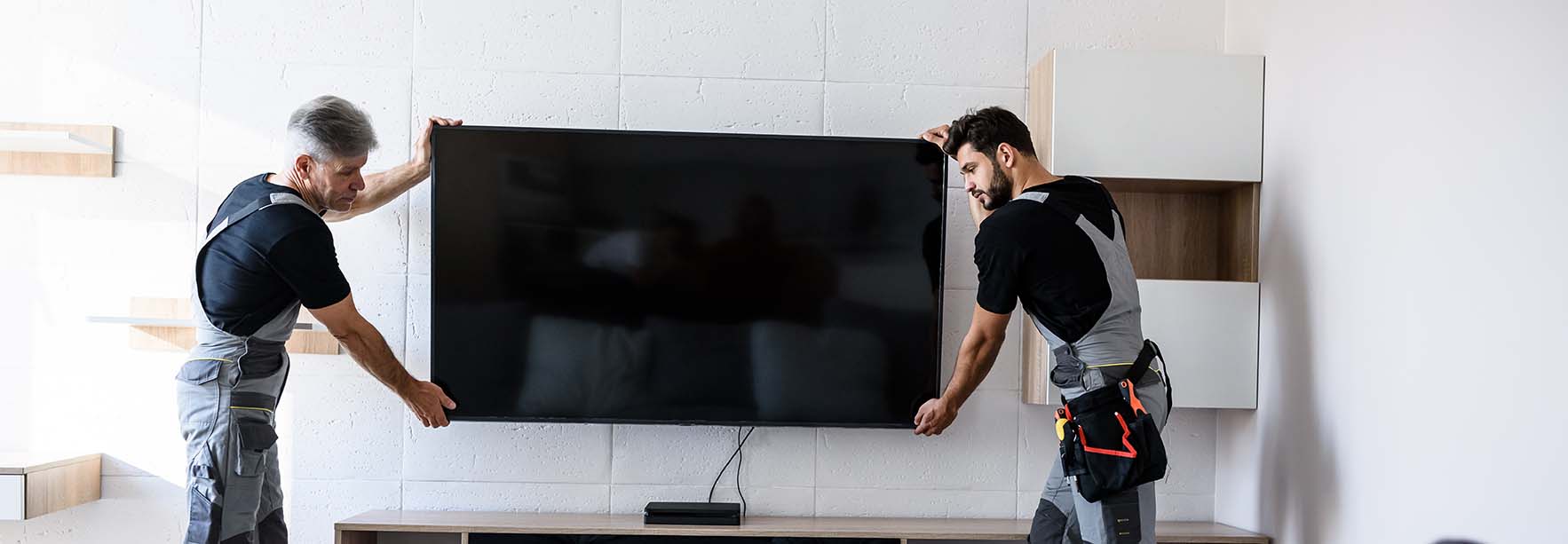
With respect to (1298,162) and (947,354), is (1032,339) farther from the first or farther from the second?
(1298,162)

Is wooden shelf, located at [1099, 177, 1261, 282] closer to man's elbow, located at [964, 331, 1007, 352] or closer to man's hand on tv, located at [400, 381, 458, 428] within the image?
man's elbow, located at [964, 331, 1007, 352]

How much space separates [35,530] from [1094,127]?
328 cm

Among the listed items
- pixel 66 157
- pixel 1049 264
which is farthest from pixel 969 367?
pixel 66 157

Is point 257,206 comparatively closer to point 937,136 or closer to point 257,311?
point 257,311

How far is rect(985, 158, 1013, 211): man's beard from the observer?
2.68 meters

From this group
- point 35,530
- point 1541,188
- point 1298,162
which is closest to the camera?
point 1541,188

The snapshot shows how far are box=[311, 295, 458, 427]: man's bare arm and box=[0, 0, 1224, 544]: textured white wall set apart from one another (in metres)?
0.30

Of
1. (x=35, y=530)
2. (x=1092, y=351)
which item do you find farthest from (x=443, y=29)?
(x=1092, y=351)

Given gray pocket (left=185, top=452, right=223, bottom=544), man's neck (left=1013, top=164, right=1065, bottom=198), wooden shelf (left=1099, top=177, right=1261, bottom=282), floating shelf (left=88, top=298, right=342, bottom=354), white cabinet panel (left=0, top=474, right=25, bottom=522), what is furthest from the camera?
wooden shelf (left=1099, top=177, right=1261, bottom=282)

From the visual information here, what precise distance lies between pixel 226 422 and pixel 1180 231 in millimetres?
2656

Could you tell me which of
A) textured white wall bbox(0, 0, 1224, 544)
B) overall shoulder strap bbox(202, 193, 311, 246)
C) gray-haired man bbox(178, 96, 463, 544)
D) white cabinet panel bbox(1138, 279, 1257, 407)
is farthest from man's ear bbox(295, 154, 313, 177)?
white cabinet panel bbox(1138, 279, 1257, 407)

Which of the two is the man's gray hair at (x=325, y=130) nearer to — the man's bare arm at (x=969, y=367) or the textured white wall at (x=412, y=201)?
the textured white wall at (x=412, y=201)

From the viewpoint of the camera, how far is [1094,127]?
3053 millimetres

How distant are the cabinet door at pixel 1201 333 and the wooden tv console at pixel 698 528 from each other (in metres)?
0.37
